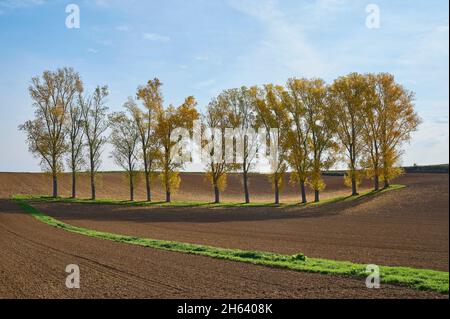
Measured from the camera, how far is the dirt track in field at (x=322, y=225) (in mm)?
20156

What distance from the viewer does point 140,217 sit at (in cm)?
4094

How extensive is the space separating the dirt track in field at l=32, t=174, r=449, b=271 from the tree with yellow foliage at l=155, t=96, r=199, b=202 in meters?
5.23

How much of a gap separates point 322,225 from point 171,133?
25345 millimetres

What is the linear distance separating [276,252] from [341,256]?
2904mm

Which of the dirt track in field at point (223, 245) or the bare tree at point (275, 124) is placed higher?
the bare tree at point (275, 124)

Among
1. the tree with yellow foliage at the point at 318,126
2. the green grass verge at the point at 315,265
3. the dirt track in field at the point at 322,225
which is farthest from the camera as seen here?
the tree with yellow foliage at the point at 318,126

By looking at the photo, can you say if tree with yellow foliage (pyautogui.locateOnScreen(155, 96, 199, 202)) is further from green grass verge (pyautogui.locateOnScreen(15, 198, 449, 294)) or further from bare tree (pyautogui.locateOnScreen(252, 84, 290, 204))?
green grass verge (pyautogui.locateOnScreen(15, 198, 449, 294))

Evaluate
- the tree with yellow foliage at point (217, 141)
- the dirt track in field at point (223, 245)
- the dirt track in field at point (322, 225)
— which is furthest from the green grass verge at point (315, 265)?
the tree with yellow foliage at point (217, 141)

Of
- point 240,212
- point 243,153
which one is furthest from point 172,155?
point 240,212

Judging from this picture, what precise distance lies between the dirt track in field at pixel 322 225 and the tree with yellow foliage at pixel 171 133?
17.2 feet

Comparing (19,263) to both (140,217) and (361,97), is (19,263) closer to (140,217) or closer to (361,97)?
(140,217)

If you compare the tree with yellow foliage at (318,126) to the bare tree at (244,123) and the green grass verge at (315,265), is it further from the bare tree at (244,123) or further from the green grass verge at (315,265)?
the green grass verge at (315,265)

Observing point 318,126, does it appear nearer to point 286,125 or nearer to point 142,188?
point 286,125

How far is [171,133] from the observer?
170 feet
